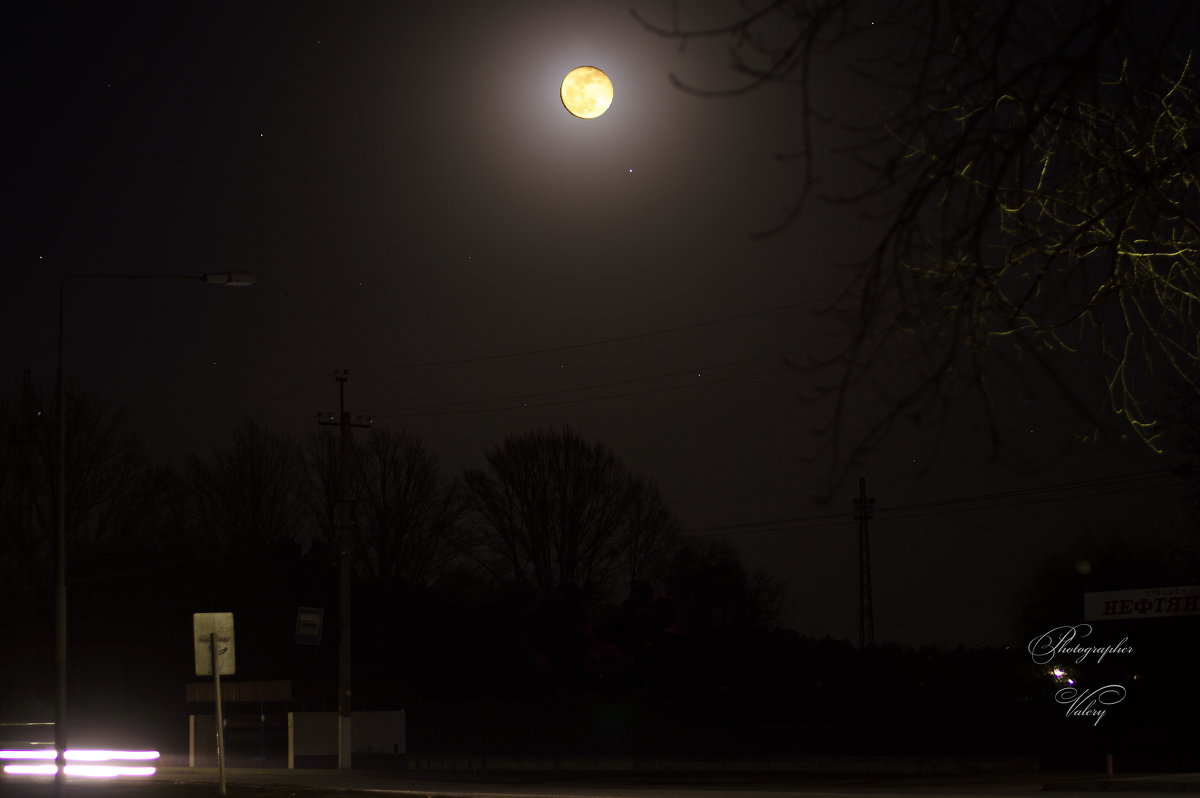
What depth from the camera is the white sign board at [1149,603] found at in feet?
99.7

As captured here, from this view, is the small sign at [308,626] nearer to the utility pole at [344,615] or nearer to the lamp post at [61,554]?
the utility pole at [344,615]

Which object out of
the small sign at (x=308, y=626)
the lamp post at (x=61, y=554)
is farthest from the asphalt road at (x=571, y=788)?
the small sign at (x=308, y=626)

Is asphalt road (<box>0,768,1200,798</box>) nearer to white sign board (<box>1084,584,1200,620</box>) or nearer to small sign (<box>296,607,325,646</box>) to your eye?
white sign board (<box>1084,584,1200,620</box>)

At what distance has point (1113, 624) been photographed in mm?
32844
